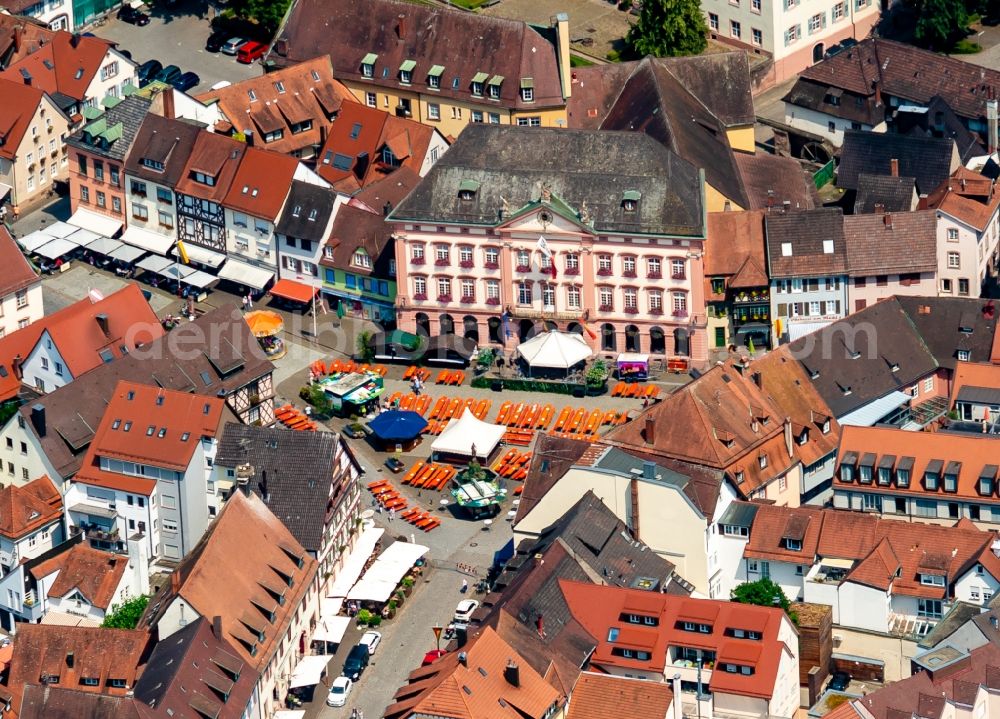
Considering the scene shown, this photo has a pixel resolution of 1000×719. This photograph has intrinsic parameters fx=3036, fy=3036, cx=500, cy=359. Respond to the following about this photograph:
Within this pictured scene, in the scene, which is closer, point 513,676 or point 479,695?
point 479,695

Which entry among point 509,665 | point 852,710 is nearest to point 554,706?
point 509,665

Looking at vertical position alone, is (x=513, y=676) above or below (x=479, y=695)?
above

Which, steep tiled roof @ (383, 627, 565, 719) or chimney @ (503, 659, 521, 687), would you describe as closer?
steep tiled roof @ (383, 627, 565, 719)

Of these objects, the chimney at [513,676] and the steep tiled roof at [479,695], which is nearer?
the steep tiled roof at [479,695]

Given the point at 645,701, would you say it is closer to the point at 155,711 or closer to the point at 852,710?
the point at 852,710

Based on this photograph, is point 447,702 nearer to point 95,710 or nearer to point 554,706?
point 554,706

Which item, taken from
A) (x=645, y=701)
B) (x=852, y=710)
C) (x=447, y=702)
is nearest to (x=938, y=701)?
(x=852, y=710)
